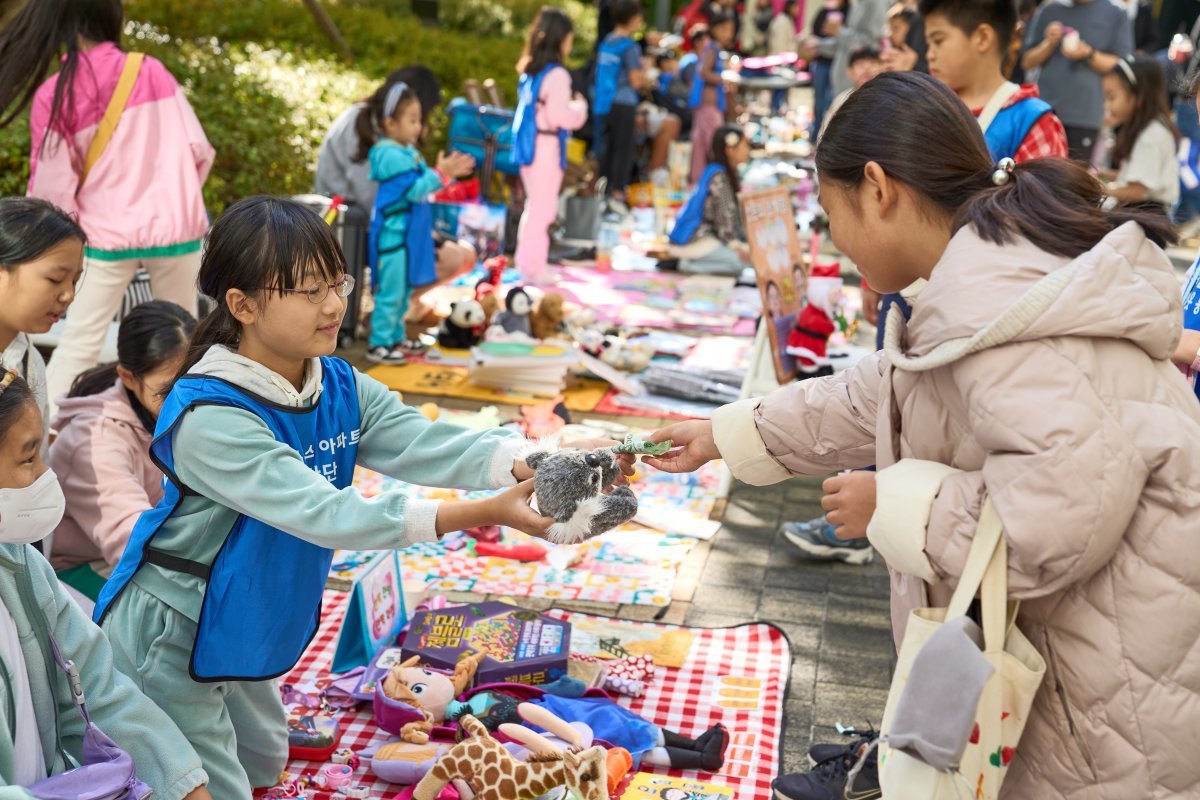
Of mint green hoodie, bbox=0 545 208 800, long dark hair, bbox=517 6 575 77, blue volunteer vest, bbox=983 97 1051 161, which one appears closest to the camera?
mint green hoodie, bbox=0 545 208 800

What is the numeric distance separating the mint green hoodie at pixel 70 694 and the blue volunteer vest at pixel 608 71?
10.2 m

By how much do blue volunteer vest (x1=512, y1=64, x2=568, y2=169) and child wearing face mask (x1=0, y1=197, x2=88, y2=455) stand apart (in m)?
5.33

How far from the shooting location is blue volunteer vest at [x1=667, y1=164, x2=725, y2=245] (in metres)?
9.01

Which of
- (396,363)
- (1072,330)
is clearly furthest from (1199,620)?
(396,363)

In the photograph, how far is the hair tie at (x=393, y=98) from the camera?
635 centimetres

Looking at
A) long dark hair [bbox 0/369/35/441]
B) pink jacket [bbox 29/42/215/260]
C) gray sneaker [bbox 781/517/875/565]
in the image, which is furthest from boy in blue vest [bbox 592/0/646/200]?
long dark hair [bbox 0/369/35/441]

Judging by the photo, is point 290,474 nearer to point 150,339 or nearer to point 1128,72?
point 150,339

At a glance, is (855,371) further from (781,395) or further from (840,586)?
(840,586)

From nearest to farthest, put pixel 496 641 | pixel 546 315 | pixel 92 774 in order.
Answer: pixel 92 774, pixel 496 641, pixel 546 315

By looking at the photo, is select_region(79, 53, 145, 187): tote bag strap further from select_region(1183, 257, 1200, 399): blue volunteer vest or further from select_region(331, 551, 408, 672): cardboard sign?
select_region(1183, 257, 1200, 399): blue volunteer vest

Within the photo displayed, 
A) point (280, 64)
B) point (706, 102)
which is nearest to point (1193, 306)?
point (280, 64)

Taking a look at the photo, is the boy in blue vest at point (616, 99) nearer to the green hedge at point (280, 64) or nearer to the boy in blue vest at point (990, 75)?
the green hedge at point (280, 64)

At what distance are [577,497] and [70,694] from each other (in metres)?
0.99

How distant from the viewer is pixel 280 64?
9.70 m
